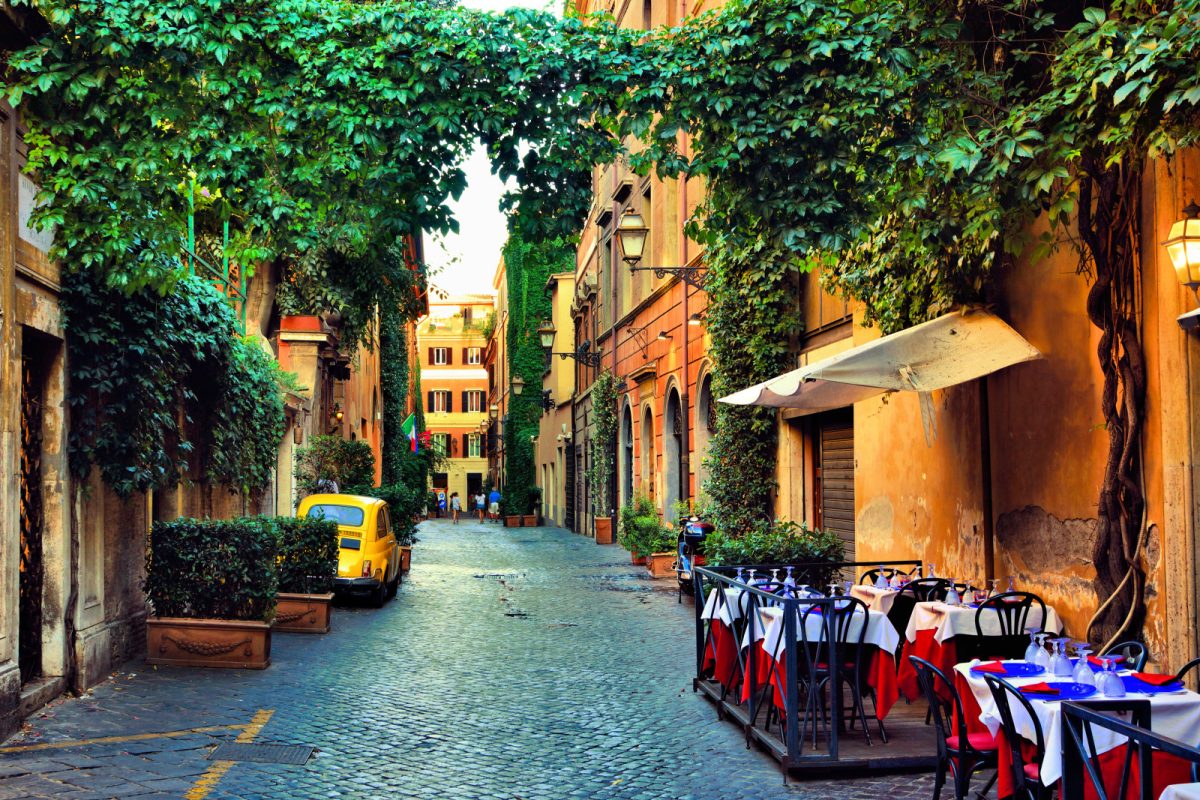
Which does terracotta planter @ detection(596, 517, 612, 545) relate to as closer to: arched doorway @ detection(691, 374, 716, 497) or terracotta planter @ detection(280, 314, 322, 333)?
arched doorway @ detection(691, 374, 716, 497)

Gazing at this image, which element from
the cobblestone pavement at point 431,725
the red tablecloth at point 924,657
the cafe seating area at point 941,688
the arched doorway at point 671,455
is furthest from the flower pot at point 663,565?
the red tablecloth at point 924,657

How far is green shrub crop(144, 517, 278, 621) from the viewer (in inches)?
421

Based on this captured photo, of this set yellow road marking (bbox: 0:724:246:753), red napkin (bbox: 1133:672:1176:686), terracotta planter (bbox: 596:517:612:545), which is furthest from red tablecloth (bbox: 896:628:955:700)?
terracotta planter (bbox: 596:517:612:545)

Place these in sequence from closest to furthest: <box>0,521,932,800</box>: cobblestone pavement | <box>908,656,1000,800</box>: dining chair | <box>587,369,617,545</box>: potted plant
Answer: <box>908,656,1000,800</box>: dining chair < <box>0,521,932,800</box>: cobblestone pavement < <box>587,369,617,545</box>: potted plant

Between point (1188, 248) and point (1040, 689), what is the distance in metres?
2.91

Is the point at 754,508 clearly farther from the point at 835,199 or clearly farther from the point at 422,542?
the point at 422,542

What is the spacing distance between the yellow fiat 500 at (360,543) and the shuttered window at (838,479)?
6.18 meters

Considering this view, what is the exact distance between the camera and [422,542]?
33531 mm

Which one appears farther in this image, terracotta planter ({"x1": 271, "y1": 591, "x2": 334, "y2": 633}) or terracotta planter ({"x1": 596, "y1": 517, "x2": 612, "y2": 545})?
terracotta planter ({"x1": 596, "y1": 517, "x2": 612, "y2": 545})

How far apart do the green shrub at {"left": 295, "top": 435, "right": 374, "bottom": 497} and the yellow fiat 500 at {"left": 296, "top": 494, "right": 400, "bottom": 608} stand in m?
4.72

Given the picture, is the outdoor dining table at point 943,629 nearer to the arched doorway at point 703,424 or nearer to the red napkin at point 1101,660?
the red napkin at point 1101,660

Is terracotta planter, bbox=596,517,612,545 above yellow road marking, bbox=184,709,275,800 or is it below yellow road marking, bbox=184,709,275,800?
below

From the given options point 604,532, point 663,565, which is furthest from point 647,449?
point 663,565

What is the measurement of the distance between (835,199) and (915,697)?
153 inches
